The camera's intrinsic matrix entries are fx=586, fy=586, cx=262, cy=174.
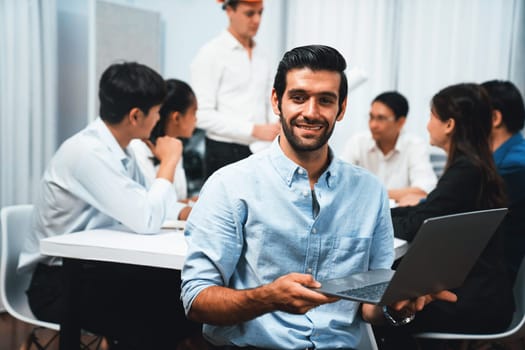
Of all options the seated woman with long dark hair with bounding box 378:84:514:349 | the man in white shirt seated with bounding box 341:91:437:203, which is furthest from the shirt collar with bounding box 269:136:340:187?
the man in white shirt seated with bounding box 341:91:437:203

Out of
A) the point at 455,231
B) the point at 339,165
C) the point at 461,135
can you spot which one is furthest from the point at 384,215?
the point at 461,135

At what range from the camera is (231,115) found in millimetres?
3281

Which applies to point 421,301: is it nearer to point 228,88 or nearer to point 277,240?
point 277,240

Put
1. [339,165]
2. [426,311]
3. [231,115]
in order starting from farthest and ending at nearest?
[231,115], [426,311], [339,165]

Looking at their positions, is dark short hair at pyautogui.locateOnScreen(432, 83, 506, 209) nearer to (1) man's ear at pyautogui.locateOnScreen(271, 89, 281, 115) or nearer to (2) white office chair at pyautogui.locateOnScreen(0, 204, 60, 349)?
(1) man's ear at pyautogui.locateOnScreen(271, 89, 281, 115)

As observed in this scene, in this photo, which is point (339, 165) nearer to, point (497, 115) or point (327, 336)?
point (327, 336)

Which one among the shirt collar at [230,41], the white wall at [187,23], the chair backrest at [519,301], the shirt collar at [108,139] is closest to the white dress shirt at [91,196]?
the shirt collar at [108,139]

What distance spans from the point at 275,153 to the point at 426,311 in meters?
0.87

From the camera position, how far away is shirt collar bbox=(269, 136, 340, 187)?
1.38 m

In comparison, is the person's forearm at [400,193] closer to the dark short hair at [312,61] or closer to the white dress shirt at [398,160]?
the white dress shirt at [398,160]

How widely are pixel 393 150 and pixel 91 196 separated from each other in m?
2.10

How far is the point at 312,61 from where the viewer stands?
134 centimetres

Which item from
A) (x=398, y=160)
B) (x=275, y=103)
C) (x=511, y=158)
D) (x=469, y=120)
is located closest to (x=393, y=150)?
(x=398, y=160)

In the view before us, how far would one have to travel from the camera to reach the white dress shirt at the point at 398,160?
3.45 meters
